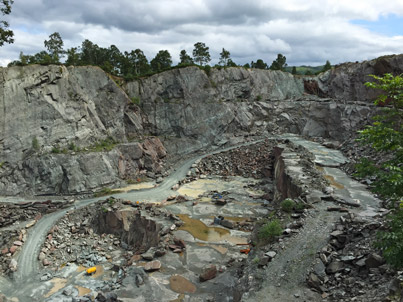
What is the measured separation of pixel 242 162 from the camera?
42.1 m

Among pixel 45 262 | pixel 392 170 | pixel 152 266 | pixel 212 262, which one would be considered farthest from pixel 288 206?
pixel 45 262

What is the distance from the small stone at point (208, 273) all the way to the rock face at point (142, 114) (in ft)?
68.9

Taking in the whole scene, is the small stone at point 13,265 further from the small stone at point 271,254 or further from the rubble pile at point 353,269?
the rubble pile at point 353,269

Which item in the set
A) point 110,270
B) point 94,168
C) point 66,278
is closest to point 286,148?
point 94,168

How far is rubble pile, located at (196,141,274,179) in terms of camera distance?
40.1m

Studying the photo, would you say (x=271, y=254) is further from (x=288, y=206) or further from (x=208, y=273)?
(x=288, y=206)

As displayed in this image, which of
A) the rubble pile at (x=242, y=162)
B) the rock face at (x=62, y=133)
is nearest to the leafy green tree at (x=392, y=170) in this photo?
the rubble pile at (x=242, y=162)

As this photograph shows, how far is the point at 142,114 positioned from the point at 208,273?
33.0 metres

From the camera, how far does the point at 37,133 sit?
3412 cm

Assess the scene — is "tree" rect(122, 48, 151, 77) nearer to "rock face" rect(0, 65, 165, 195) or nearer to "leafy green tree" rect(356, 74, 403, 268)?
"rock face" rect(0, 65, 165, 195)

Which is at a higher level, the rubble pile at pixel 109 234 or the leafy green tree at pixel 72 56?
the leafy green tree at pixel 72 56

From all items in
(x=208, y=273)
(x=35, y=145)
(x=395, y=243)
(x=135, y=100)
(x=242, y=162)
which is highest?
(x=135, y=100)

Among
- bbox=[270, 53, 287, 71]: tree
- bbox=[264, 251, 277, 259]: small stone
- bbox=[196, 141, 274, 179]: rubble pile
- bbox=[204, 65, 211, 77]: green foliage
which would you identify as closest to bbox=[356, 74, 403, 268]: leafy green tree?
bbox=[264, 251, 277, 259]: small stone

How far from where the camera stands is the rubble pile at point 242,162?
132 ft
